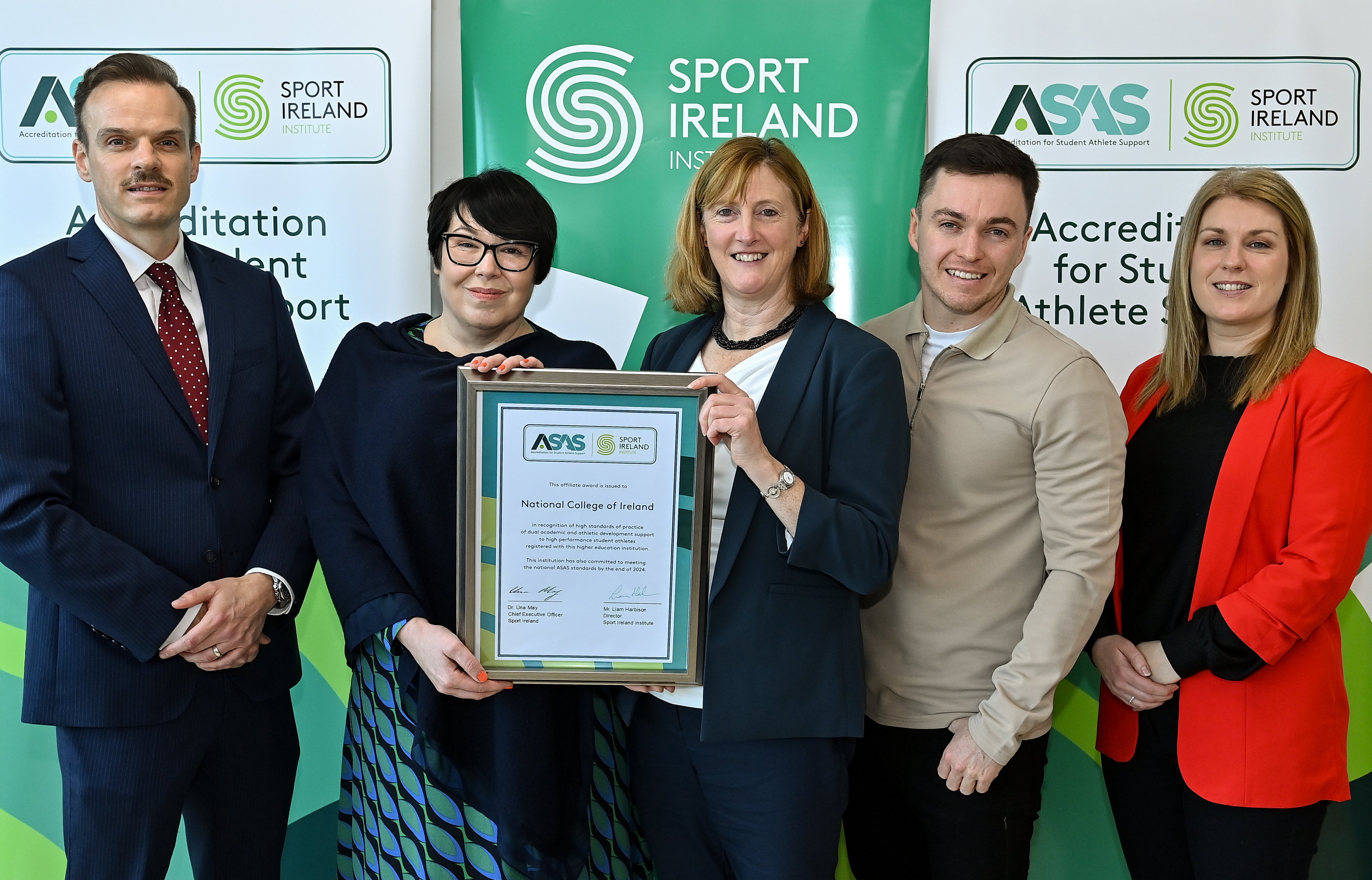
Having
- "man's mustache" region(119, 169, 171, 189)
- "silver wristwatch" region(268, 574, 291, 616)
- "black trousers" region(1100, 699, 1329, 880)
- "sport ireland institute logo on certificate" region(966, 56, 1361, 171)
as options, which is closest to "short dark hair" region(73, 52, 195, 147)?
"man's mustache" region(119, 169, 171, 189)

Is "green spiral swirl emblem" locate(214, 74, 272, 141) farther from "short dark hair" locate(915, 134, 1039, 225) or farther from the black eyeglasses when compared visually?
"short dark hair" locate(915, 134, 1039, 225)

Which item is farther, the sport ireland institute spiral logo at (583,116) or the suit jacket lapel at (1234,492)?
the sport ireland institute spiral logo at (583,116)

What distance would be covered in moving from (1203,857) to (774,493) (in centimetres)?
128

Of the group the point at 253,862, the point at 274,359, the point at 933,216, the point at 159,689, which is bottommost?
the point at 253,862

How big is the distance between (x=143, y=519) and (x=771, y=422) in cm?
129

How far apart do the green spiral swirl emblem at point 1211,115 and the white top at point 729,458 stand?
5.94 ft

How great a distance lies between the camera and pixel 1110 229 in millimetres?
2895

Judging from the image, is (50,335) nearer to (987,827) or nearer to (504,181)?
(504,181)

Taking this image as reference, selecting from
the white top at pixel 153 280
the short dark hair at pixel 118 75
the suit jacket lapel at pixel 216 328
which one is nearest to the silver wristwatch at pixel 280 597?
the suit jacket lapel at pixel 216 328

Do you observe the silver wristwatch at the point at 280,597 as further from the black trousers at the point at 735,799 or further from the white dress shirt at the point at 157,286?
the black trousers at the point at 735,799

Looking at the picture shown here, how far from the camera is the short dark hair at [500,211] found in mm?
1920

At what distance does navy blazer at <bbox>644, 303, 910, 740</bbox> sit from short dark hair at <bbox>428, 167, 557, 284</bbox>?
0.57m

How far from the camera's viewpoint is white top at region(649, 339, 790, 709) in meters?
1.80

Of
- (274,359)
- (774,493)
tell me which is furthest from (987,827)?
(274,359)
